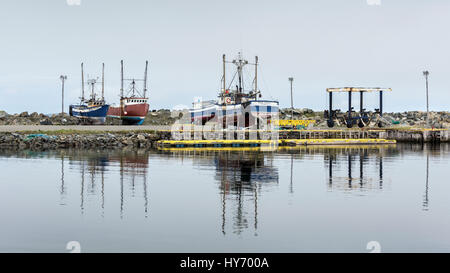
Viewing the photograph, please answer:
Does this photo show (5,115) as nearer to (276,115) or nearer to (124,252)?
(276,115)

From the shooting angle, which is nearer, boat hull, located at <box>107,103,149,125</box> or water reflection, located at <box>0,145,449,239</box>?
water reflection, located at <box>0,145,449,239</box>

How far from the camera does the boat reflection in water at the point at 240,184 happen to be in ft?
63.2

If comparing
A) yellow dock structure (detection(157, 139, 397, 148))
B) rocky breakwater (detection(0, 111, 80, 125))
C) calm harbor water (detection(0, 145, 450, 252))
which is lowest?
calm harbor water (detection(0, 145, 450, 252))

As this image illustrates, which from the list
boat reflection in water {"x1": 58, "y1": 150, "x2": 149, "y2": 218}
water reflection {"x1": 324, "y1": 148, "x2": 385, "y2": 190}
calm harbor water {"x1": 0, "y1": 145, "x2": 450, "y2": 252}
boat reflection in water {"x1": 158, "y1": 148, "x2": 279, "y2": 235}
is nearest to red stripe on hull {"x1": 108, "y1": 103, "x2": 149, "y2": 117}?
boat reflection in water {"x1": 58, "y1": 150, "x2": 149, "y2": 218}

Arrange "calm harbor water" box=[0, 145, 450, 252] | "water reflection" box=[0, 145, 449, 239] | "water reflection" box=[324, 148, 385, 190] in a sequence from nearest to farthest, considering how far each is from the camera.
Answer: "calm harbor water" box=[0, 145, 450, 252] → "water reflection" box=[0, 145, 449, 239] → "water reflection" box=[324, 148, 385, 190]

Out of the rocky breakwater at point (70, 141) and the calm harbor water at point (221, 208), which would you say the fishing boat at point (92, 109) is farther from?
the calm harbor water at point (221, 208)

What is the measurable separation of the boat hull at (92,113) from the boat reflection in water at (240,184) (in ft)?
221

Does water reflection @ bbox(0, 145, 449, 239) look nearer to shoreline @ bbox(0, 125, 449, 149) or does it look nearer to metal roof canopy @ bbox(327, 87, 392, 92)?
shoreline @ bbox(0, 125, 449, 149)

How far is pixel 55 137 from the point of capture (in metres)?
63.3

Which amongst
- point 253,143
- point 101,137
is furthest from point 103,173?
point 253,143

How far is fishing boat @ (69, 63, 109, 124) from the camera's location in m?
111

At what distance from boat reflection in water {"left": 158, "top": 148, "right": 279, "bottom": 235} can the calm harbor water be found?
3.0 inches

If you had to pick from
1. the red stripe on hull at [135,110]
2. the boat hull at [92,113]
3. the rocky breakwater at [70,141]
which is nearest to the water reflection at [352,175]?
the rocky breakwater at [70,141]
